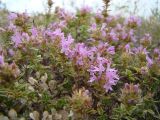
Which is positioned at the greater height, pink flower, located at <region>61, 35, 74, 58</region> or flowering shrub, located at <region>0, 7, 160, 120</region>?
pink flower, located at <region>61, 35, 74, 58</region>

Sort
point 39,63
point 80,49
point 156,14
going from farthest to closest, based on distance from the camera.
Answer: point 156,14 → point 39,63 → point 80,49

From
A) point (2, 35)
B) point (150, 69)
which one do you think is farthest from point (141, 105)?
point (2, 35)

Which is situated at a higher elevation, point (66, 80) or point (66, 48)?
point (66, 48)

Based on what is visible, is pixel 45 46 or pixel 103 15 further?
pixel 103 15

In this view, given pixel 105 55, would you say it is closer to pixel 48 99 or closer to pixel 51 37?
pixel 51 37

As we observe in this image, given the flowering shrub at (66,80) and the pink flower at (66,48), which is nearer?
the flowering shrub at (66,80)

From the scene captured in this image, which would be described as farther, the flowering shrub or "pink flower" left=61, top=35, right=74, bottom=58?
"pink flower" left=61, top=35, right=74, bottom=58

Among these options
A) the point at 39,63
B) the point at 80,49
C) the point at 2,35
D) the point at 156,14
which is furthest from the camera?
the point at 156,14

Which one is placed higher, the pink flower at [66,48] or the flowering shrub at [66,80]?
the pink flower at [66,48]
